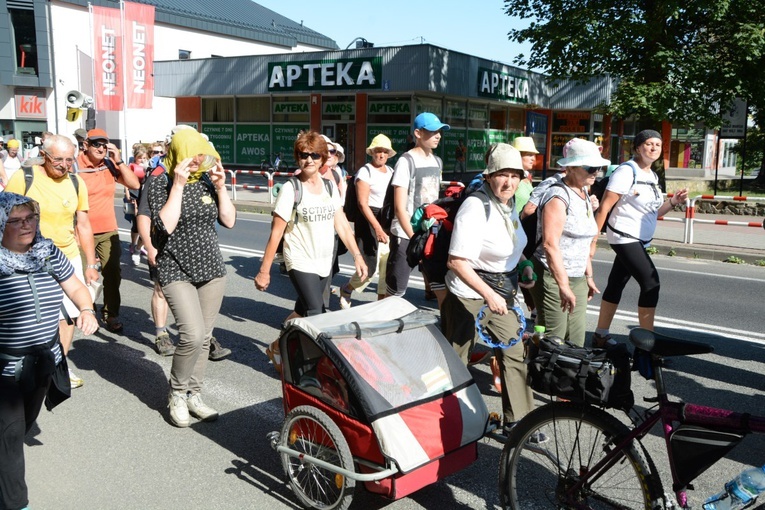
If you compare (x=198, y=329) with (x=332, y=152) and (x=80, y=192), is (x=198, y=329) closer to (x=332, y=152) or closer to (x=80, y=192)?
(x=80, y=192)

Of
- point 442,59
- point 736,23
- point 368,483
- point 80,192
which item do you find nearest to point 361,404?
point 368,483

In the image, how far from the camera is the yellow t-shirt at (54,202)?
5.19 metres

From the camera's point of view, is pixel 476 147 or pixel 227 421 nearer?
pixel 227 421

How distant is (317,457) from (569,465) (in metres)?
1.19

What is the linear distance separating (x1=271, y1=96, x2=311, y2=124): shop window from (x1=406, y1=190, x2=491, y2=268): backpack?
27185 mm

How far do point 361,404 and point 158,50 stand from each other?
4114 cm

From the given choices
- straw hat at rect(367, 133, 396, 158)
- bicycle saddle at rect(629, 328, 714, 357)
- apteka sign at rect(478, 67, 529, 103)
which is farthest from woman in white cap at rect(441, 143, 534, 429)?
apteka sign at rect(478, 67, 529, 103)

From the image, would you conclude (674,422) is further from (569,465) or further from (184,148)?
(184,148)

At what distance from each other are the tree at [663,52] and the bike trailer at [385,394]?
54.7 feet

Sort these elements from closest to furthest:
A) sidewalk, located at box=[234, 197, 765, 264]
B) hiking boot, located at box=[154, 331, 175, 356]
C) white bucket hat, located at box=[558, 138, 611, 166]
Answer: white bucket hat, located at box=[558, 138, 611, 166] → hiking boot, located at box=[154, 331, 175, 356] → sidewalk, located at box=[234, 197, 765, 264]

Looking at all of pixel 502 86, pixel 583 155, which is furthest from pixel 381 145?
pixel 502 86

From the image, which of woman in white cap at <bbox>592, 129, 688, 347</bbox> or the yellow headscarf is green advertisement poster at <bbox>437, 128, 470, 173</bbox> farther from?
the yellow headscarf

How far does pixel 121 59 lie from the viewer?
26.1 meters

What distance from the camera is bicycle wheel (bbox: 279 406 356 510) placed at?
3.40 m
